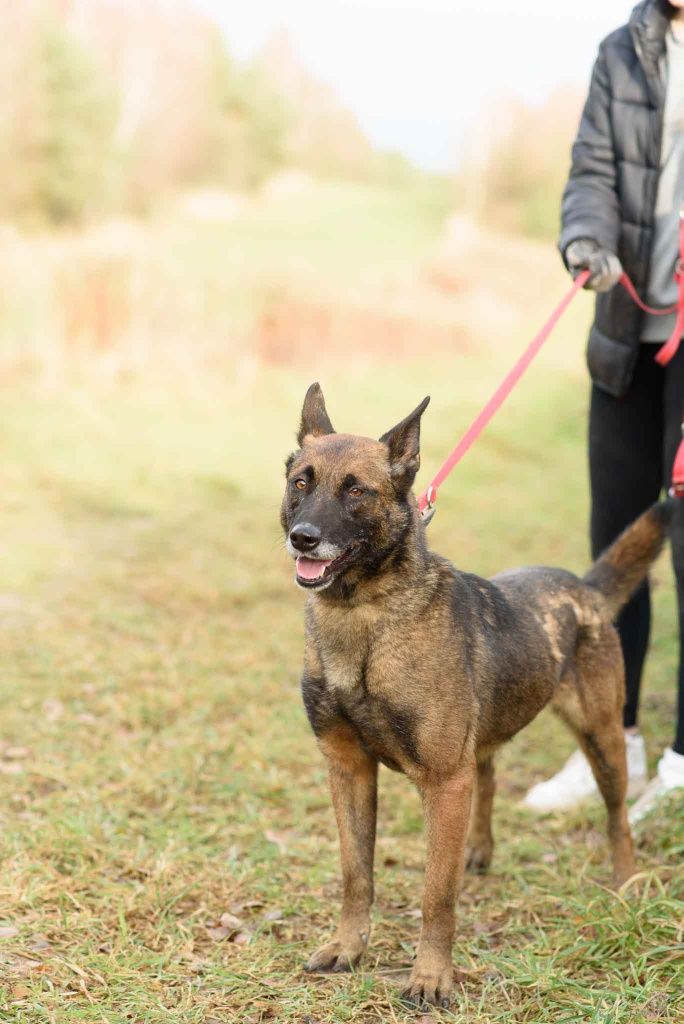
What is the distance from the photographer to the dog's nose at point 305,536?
294 cm

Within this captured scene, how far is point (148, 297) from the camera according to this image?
14.6 metres

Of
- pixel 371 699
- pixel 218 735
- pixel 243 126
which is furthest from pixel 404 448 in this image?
pixel 243 126

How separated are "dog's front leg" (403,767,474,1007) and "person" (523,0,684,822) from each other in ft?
5.18

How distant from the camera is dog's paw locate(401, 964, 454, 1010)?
3.12m

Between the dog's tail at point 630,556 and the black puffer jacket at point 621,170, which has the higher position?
the black puffer jacket at point 621,170

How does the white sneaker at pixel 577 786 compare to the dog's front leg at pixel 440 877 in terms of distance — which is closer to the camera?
the dog's front leg at pixel 440 877

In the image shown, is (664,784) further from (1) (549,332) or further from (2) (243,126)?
(2) (243,126)

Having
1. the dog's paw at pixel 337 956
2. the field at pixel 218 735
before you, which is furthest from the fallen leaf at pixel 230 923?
the dog's paw at pixel 337 956

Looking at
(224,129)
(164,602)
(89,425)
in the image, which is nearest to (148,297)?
(89,425)

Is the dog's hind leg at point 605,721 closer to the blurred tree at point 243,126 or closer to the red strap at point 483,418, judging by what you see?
the red strap at point 483,418

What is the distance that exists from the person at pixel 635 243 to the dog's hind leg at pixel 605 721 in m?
0.45

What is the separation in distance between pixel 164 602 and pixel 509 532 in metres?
3.66

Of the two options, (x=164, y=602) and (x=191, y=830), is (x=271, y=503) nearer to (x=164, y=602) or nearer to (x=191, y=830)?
(x=164, y=602)

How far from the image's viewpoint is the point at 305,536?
116 inches
